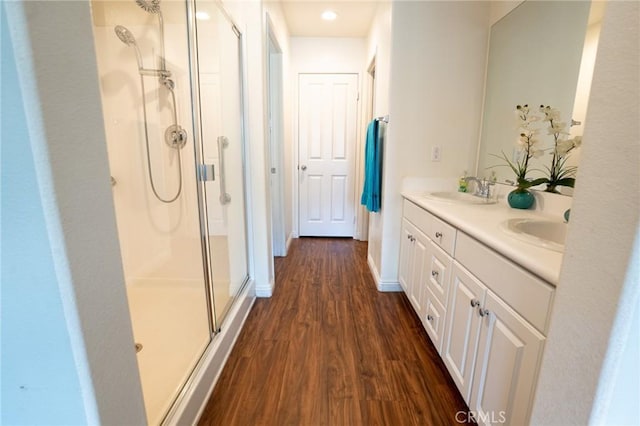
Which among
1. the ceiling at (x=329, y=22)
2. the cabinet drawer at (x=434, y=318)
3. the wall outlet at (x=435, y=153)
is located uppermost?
the ceiling at (x=329, y=22)

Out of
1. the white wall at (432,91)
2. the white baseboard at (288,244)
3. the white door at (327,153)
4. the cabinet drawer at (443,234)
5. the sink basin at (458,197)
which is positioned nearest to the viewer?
the cabinet drawer at (443,234)

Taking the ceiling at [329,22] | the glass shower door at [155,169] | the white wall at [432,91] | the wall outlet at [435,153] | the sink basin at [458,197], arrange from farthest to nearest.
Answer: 1. the ceiling at [329,22]
2. the wall outlet at [435,153]
3. the white wall at [432,91]
4. the sink basin at [458,197]
5. the glass shower door at [155,169]

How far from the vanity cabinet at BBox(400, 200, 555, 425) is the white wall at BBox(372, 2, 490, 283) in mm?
637

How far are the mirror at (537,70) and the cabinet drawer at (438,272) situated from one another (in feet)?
2.19

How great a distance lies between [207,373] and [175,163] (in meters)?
1.31

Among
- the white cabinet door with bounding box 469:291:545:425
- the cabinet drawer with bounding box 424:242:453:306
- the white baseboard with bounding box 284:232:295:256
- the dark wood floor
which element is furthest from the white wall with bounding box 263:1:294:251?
the white cabinet door with bounding box 469:291:545:425

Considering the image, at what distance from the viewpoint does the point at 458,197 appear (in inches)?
78.6

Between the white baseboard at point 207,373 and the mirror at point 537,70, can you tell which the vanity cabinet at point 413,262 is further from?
the white baseboard at point 207,373

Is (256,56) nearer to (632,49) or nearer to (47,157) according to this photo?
(47,157)

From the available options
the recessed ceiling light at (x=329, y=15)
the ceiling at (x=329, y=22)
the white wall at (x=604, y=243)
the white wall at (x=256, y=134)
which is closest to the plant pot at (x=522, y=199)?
the white wall at (x=604, y=243)

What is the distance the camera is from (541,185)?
150 centimetres

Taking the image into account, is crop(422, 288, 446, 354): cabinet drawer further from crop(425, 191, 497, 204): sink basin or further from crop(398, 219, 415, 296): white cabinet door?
crop(425, 191, 497, 204): sink basin

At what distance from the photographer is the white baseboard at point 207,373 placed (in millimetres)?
1068

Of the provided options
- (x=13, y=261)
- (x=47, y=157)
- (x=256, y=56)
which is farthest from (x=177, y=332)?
(x=256, y=56)
